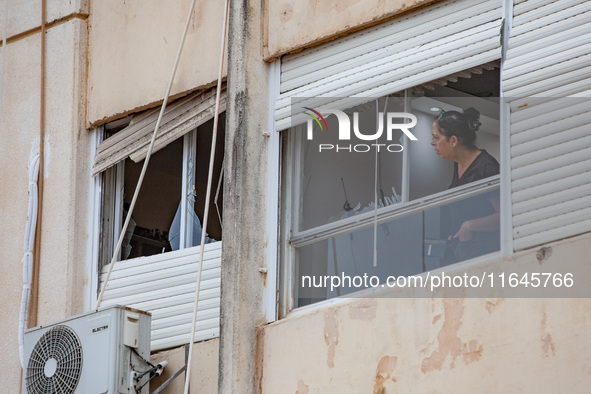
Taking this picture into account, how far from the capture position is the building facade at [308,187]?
6.88 meters

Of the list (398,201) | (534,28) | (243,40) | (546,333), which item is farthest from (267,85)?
(546,333)

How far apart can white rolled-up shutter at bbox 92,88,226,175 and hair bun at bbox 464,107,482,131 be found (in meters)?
2.20

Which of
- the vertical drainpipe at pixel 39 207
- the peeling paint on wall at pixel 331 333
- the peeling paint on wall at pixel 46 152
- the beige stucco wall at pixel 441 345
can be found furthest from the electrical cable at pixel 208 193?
the peeling paint on wall at pixel 46 152

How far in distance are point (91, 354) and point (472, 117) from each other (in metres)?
3.13

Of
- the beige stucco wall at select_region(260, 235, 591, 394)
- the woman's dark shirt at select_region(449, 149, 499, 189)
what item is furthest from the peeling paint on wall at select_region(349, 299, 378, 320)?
the woman's dark shirt at select_region(449, 149, 499, 189)

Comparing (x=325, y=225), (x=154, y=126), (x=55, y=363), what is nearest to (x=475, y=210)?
(x=325, y=225)

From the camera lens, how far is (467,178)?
296 inches

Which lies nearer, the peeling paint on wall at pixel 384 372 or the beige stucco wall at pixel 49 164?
the peeling paint on wall at pixel 384 372

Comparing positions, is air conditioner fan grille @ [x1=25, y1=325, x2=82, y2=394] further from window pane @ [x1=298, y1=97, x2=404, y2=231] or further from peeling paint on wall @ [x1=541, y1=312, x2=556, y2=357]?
peeling paint on wall @ [x1=541, y1=312, x2=556, y2=357]

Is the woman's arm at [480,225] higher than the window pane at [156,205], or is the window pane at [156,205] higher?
the window pane at [156,205]

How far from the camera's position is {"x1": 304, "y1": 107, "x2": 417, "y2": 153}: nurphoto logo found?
8023 millimetres

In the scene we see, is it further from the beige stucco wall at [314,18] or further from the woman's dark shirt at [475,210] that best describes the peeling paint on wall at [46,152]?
the woman's dark shirt at [475,210]

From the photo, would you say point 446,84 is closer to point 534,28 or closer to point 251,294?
point 534,28

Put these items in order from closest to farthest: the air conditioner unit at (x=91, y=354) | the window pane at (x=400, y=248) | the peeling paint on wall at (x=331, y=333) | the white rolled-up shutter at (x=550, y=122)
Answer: the white rolled-up shutter at (x=550, y=122) → the window pane at (x=400, y=248) → the peeling paint on wall at (x=331, y=333) → the air conditioner unit at (x=91, y=354)
